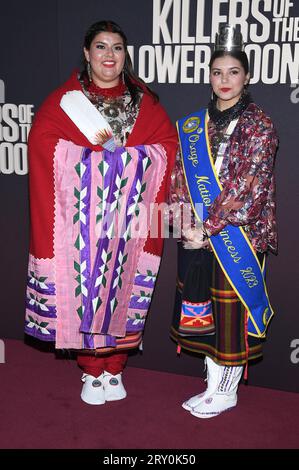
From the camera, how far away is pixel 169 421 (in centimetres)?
230

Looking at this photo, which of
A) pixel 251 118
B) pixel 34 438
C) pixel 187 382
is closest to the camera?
pixel 251 118

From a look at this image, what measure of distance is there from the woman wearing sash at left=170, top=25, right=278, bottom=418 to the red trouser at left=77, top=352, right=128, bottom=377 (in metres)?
0.32

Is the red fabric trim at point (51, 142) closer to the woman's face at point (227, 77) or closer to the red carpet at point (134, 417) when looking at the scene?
the woman's face at point (227, 77)

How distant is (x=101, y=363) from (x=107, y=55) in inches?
51.0

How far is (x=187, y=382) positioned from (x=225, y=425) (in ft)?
1.35

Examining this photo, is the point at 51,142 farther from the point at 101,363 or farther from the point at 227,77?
the point at 101,363

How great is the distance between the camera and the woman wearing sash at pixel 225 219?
197 centimetres

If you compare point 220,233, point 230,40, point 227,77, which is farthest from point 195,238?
point 230,40

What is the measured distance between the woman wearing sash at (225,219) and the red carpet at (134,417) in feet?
0.48

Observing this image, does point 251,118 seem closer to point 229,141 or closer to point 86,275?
point 229,141

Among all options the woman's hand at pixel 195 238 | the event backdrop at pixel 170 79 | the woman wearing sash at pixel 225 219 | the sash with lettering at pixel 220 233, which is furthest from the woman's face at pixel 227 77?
the woman's hand at pixel 195 238

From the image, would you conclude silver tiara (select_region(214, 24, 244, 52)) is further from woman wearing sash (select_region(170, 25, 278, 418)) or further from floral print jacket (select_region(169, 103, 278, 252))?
floral print jacket (select_region(169, 103, 278, 252))

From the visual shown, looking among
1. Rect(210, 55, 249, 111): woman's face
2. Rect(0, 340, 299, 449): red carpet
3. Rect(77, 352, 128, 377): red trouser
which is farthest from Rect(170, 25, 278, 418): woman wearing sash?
Rect(77, 352, 128, 377): red trouser
